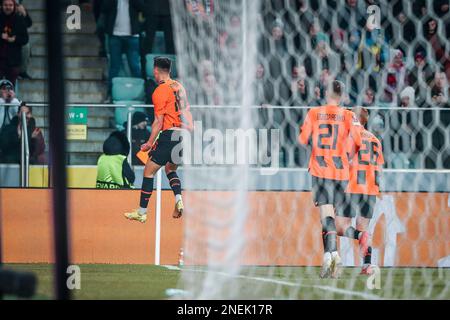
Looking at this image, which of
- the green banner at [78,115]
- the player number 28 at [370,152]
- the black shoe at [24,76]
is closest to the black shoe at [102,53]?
the black shoe at [24,76]

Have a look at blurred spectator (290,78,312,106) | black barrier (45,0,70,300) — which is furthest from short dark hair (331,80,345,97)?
black barrier (45,0,70,300)

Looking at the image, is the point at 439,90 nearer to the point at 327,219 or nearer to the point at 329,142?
the point at 329,142

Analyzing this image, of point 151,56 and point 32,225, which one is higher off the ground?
point 151,56

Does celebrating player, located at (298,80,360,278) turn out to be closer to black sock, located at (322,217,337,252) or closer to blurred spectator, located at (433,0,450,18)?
black sock, located at (322,217,337,252)

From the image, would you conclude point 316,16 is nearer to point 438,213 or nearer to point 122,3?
point 438,213

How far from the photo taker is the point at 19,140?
32.8ft

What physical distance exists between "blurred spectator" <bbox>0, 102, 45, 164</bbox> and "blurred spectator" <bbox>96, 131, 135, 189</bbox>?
66cm

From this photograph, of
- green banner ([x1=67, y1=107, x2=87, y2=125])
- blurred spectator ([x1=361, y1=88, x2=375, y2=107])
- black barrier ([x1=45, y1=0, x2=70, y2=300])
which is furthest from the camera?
green banner ([x1=67, y1=107, x2=87, y2=125])

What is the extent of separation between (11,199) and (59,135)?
7.30 m

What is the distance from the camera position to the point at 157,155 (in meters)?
9.59

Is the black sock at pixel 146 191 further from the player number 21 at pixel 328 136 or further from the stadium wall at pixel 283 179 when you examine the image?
the player number 21 at pixel 328 136

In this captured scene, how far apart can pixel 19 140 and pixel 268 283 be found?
154 inches

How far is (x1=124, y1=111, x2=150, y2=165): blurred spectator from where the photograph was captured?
10.2m
